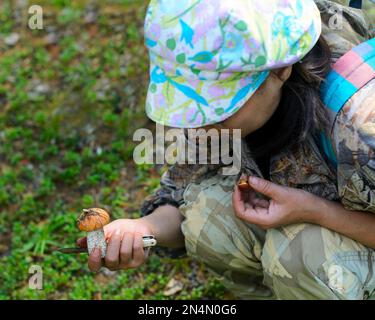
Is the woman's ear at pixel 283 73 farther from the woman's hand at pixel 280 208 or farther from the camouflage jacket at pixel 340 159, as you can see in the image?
the woman's hand at pixel 280 208

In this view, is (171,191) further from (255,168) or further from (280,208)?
(280,208)

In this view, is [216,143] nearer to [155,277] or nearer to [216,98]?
[216,98]

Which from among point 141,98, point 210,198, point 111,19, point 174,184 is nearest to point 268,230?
point 210,198

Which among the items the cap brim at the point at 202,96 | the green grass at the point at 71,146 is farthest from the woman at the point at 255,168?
the green grass at the point at 71,146

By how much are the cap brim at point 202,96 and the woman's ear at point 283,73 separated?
0.17ft

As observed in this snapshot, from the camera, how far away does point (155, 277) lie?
2.53 m

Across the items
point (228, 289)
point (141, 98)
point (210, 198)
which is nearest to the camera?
point (210, 198)

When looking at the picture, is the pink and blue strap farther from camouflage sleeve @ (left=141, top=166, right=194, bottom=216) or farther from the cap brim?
camouflage sleeve @ (left=141, top=166, right=194, bottom=216)

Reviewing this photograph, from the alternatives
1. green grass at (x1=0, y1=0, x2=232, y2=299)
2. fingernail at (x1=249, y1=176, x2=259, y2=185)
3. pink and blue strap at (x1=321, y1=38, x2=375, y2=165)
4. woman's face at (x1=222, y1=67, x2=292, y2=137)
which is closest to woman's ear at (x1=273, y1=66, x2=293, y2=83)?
woman's face at (x1=222, y1=67, x2=292, y2=137)

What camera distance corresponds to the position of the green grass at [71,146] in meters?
2.54

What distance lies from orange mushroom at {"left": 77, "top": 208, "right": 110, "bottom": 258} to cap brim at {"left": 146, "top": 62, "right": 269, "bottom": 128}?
354 millimetres

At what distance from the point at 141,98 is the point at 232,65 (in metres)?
1.68

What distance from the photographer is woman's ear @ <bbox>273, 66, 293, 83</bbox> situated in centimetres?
174

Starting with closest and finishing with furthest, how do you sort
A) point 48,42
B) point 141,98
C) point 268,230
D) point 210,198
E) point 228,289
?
point 268,230, point 210,198, point 228,289, point 141,98, point 48,42
